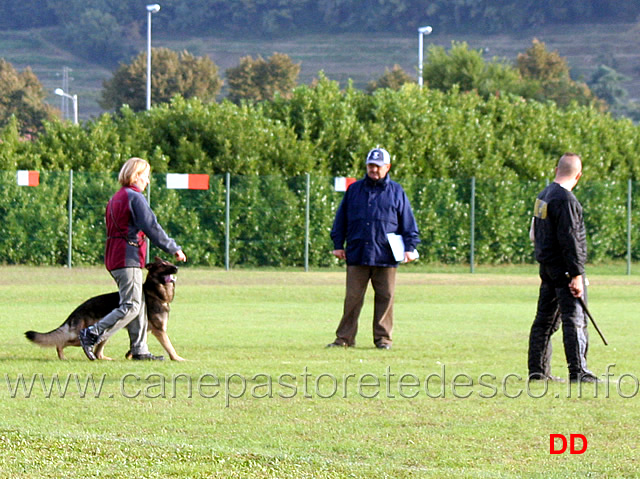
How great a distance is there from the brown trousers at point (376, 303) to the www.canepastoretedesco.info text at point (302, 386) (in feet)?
7.36

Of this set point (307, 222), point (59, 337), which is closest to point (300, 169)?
point (307, 222)

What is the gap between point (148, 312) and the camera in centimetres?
1102

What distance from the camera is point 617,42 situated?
16150 centimetres

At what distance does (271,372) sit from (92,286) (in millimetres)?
13105

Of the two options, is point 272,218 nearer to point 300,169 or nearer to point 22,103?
point 300,169

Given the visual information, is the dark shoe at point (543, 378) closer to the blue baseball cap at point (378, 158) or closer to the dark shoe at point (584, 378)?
the dark shoe at point (584, 378)

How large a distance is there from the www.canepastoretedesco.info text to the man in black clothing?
0.83 ft

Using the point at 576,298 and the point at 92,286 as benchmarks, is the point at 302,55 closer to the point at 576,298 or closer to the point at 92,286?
the point at 92,286

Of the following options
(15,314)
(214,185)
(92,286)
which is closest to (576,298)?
(15,314)

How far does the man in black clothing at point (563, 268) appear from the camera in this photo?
31.2ft

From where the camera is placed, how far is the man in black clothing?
9.51m

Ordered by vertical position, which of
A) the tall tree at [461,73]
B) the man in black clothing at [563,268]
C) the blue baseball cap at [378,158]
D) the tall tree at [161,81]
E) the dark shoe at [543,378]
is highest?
the tall tree at [161,81]

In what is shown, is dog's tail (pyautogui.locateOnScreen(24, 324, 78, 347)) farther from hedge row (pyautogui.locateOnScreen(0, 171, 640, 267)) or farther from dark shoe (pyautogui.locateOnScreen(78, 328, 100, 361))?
hedge row (pyautogui.locateOnScreen(0, 171, 640, 267))

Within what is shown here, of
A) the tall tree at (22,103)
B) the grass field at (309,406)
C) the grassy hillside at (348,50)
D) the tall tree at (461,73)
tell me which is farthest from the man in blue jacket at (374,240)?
the grassy hillside at (348,50)
